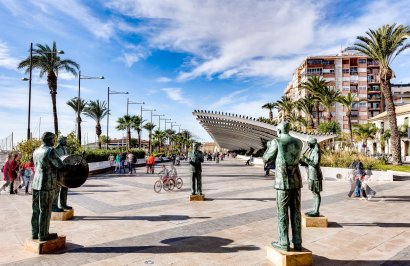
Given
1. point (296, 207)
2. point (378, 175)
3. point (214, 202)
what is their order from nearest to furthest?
point (296, 207)
point (214, 202)
point (378, 175)

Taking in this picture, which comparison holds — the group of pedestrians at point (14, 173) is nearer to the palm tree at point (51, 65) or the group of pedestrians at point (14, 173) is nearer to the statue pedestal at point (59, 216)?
the statue pedestal at point (59, 216)

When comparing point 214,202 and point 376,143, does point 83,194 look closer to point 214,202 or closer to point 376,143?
point 214,202

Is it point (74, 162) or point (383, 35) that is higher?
point (383, 35)

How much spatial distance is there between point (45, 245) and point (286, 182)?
13.6ft

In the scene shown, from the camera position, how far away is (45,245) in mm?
5145

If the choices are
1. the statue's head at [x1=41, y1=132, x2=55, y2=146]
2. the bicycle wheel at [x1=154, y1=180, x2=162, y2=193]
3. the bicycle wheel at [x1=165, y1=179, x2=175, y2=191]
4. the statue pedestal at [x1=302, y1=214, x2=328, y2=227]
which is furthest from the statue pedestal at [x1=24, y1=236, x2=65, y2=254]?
the bicycle wheel at [x1=165, y1=179, x2=175, y2=191]

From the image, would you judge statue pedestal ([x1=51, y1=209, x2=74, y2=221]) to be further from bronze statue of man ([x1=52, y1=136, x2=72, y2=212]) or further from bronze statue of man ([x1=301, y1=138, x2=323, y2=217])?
bronze statue of man ([x1=301, y1=138, x2=323, y2=217])

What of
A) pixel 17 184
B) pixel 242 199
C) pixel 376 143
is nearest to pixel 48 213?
pixel 242 199

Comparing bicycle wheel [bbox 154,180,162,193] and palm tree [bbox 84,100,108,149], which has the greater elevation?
palm tree [bbox 84,100,108,149]

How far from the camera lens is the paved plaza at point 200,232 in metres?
4.97

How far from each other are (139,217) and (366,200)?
305 inches

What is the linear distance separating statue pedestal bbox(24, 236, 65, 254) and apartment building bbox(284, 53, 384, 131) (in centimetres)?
7135

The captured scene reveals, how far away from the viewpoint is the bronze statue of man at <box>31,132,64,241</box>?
514cm

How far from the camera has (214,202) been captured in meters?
10.1
